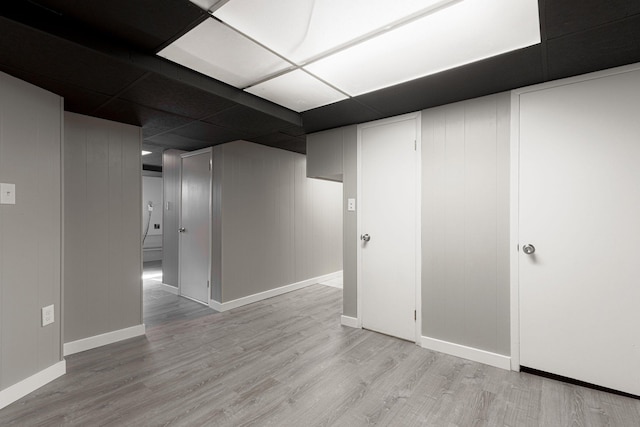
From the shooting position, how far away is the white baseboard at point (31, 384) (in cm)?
198

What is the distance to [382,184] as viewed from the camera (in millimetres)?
3174

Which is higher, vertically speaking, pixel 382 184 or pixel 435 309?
pixel 382 184

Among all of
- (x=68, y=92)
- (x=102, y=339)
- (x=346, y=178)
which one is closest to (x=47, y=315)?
(x=102, y=339)

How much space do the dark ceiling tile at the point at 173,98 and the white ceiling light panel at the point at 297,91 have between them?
0.35 metres

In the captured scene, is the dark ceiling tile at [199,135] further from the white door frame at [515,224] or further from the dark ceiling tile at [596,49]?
the dark ceiling tile at [596,49]

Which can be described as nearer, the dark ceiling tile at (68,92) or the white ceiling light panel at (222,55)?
the white ceiling light panel at (222,55)

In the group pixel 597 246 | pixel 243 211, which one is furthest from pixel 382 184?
pixel 243 211

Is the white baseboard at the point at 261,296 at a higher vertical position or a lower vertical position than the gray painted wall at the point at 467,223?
lower

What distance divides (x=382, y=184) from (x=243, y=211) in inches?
81.4

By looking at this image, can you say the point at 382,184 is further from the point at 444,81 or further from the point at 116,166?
the point at 116,166

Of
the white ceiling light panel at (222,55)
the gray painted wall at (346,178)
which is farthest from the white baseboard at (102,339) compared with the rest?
the white ceiling light panel at (222,55)

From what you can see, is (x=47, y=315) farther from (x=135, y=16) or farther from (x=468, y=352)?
(x=468, y=352)

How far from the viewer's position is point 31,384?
2.14 meters

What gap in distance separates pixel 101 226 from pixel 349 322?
9.07 feet
